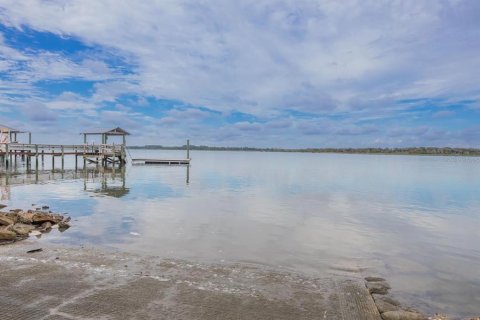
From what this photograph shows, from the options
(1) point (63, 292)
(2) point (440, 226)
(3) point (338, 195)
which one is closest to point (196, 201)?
(3) point (338, 195)

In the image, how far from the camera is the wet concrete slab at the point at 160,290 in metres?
6.19

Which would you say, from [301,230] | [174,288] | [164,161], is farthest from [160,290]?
[164,161]

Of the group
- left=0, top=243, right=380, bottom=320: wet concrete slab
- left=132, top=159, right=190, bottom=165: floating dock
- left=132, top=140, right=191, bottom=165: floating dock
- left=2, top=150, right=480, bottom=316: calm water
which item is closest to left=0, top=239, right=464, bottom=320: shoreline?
left=0, top=243, right=380, bottom=320: wet concrete slab

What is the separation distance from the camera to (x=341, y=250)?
12.2 metres

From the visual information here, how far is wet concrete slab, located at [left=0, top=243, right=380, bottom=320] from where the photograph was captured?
619 centimetres

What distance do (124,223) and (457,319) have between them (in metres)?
11.7

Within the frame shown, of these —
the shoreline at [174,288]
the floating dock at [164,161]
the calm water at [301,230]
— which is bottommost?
the calm water at [301,230]

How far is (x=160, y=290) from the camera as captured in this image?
720cm

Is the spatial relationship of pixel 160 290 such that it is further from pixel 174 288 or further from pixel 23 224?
pixel 23 224

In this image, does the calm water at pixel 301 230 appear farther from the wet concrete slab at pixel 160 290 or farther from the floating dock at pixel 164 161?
the floating dock at pixel 164 161

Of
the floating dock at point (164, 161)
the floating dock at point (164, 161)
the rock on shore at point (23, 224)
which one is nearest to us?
the rock on shore at point (23, 224)

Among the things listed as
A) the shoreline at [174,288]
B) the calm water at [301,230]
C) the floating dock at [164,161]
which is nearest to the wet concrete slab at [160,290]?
the shoreline at [174,288]

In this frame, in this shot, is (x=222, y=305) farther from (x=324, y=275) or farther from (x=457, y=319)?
(x=457, y=319)

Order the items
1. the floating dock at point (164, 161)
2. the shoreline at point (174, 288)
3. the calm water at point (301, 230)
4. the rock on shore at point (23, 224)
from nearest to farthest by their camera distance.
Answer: the shoreline at point (174, 288) < the calm water at point (301, 230) < the rock on shore at point (23, 224) < the floating dock at point (164, 161)
